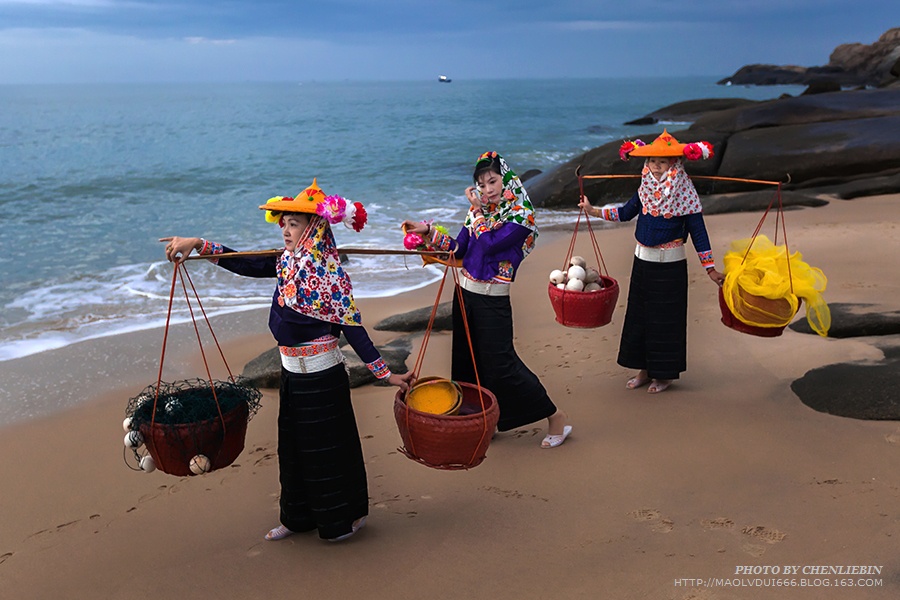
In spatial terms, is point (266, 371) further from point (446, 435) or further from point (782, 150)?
point (782, 150)

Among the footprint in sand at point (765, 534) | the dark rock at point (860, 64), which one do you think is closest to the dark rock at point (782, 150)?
the footprint in sand at point (765, 534)

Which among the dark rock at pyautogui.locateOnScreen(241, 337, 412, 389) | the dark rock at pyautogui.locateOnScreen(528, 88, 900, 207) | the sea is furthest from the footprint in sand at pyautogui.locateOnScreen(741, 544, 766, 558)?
the dark rock at pyautogui.locateOnScreen(528, 88, 900, 207)

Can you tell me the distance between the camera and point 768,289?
4.63 metres

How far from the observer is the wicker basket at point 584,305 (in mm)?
5242

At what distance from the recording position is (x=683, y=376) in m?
5.68

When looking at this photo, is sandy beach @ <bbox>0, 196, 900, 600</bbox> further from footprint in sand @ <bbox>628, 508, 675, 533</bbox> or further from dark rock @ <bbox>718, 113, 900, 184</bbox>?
dark rock @ <bbox>718, 113, 900, 184</bbox>

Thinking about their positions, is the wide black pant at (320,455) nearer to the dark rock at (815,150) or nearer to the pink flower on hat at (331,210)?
the pink flower on hat at (331,210)

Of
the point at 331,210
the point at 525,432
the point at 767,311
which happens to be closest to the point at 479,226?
the point at 331,210

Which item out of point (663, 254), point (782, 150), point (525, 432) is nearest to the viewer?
point (525, 432)

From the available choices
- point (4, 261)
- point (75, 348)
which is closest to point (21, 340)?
point (75, 348)

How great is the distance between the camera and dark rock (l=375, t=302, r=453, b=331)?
728cm

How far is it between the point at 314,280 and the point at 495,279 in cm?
128

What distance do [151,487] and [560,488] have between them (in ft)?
7.51

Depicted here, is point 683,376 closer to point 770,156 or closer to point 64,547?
point 64,547
